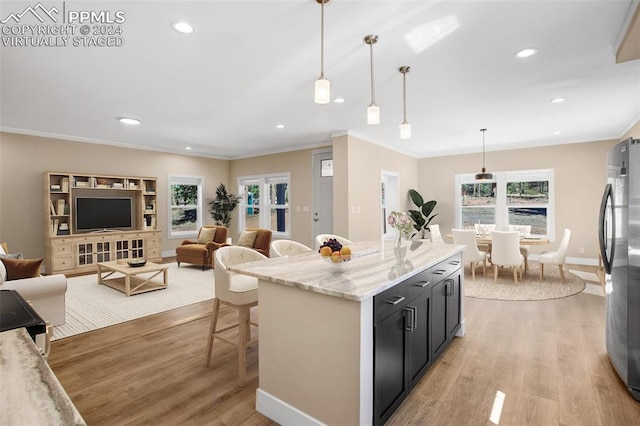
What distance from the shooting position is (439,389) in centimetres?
229

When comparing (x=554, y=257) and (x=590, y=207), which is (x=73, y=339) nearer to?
(x=554, y=257)

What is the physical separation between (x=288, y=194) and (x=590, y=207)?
628cm

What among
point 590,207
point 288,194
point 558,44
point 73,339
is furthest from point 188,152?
point 590,207

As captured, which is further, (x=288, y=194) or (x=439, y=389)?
(x=288, y=194)

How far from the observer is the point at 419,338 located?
2.21 metres

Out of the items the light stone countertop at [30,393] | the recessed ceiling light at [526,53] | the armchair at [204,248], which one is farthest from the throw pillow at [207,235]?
the light stone countertop at [30,393]

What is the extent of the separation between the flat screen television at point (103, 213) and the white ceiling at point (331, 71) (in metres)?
1.46

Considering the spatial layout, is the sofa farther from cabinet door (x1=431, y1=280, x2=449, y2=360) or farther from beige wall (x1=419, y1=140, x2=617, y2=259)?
Result: beige wall (x1=419, y1=140, x2=617, y2=259)

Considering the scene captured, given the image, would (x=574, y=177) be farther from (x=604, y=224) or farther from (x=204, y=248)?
(x=204, y=248)

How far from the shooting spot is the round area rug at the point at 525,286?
4505 mm

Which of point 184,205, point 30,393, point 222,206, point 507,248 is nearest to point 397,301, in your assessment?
point 30,393

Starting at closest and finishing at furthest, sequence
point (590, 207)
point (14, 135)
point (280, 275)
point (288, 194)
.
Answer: point (280, 275) → point (14, 135) → point (590, 207) → point (288, 194)

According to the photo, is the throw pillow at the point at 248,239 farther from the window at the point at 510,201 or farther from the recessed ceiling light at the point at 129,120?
the window at the point at 510,201

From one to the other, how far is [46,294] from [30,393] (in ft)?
11.2
